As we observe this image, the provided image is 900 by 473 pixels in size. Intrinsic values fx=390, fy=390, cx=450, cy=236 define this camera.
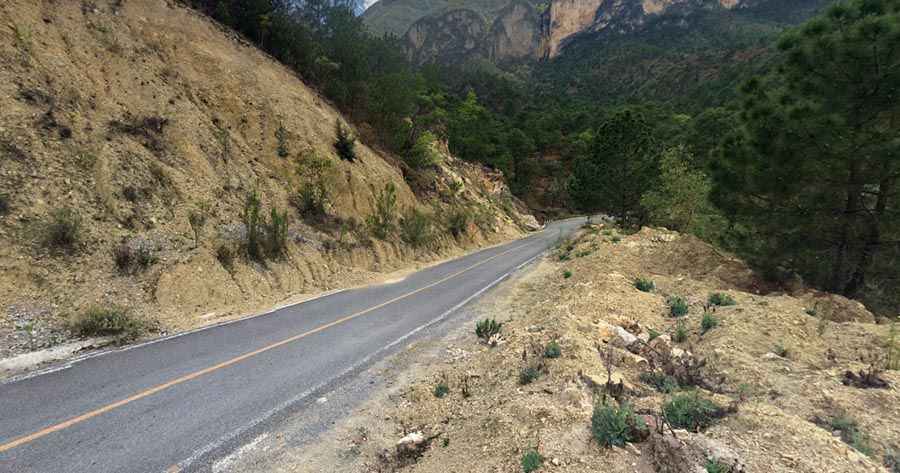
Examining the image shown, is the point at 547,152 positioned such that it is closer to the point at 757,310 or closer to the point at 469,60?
the point at 757,310

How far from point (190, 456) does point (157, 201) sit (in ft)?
35.4

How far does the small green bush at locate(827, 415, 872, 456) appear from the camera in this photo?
3.63 meters

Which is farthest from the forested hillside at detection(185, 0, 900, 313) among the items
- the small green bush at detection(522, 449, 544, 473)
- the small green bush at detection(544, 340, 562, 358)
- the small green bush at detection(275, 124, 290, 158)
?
the small green bush at detection(522, 449, 544, 473)

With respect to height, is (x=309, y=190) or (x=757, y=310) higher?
(x=309, y=190)

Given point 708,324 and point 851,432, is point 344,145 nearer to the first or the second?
point 708,324

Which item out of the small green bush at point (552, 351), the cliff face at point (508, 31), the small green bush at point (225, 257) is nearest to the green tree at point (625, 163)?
the small green bush at point (552, 351)

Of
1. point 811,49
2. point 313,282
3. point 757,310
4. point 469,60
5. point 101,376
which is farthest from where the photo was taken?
point 469,60

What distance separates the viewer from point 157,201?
488 inches

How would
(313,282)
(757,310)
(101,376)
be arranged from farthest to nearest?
(313,282)
(757,310)
(101,376)

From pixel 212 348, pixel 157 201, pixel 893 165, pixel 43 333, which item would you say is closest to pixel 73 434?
pixel 212 348

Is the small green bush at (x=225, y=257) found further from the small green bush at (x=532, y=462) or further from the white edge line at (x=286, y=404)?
the small green bush at (x=532, y=462)

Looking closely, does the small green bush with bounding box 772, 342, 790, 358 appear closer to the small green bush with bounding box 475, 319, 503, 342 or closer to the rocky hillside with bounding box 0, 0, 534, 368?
the small green bush with bounding box 475, 319, 503, 342

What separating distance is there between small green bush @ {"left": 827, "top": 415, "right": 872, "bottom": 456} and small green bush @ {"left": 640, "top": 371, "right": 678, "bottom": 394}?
1459 millimetres

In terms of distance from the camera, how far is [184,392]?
5.83 metres
